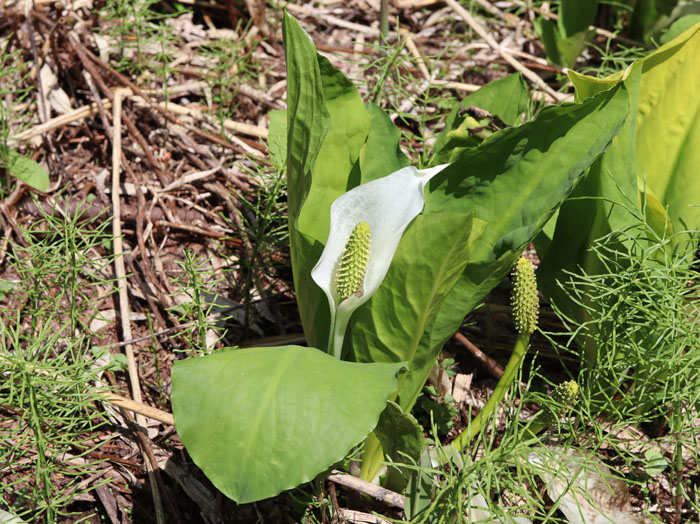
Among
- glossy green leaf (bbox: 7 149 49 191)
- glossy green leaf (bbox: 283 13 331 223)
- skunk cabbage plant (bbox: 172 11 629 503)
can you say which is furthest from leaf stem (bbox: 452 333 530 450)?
glossy green leaf (bbox: 7 149 49 191)

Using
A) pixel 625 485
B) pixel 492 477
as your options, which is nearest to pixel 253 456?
pixel 492 477

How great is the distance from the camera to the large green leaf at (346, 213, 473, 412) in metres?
1.09

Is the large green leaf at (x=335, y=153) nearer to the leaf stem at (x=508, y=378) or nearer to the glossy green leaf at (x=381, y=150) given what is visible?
the glossy green leaf at (x=381, y=150)

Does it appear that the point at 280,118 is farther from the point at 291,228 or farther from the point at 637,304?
the point at 637,304

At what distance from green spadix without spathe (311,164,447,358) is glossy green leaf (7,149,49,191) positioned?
105cm

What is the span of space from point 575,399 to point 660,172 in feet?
1.63

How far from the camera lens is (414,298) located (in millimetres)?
1177

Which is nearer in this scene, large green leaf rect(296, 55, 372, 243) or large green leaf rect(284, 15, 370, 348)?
large green leaf rect(284, 15, 370, 348)

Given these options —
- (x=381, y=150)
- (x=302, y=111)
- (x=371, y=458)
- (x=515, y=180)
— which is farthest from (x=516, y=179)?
(x=371, y=458)

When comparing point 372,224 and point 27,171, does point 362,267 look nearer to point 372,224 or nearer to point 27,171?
point 372,224

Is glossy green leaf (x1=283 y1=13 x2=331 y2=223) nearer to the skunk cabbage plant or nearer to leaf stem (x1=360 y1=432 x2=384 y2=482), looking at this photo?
the skunk cabbage plant

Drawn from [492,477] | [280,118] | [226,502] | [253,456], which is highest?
[280,118]

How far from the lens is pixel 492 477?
3.83 feet

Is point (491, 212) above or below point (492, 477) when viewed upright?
above
